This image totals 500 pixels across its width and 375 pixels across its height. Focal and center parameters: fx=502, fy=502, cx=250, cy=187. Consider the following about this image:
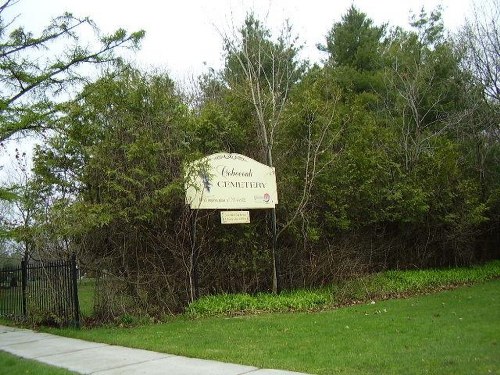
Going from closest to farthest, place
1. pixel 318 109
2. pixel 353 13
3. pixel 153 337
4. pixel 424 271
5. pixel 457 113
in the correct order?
pixel 153 337 → pixel 318 109 → pixel 424 271 → pixel 457 113 → pixel 353 13

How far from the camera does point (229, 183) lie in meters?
12.6

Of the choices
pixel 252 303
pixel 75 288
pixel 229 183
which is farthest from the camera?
pixel 229 183

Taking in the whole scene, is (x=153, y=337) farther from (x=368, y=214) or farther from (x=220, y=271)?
(x=368, y=214)

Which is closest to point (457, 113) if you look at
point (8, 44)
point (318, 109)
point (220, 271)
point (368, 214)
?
point (368, 214)

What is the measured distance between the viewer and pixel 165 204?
1200 centimetres

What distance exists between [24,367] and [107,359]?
1.14 meters

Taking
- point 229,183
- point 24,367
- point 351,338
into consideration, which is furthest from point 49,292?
point 351,338

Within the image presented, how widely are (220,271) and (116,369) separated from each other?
641cm

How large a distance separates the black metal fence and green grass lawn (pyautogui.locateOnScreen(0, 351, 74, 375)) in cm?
309

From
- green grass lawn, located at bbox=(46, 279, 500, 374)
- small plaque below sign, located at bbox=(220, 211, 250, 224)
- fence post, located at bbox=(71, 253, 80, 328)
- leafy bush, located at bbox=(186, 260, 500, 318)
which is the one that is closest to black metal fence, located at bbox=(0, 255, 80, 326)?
fence post, located at bbox=(71, 253, 80, 328)

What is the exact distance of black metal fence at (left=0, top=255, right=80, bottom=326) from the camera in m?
11.0

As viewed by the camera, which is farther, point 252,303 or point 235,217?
point 235,217

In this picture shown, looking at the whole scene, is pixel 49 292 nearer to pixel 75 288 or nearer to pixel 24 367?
pixel 75 288

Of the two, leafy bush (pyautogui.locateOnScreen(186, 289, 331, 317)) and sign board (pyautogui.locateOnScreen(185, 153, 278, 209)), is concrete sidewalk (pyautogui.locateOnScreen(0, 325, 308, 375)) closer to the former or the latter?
leafy bush (pyautogui.locateOnScreen(186, 289, 331, 317))
